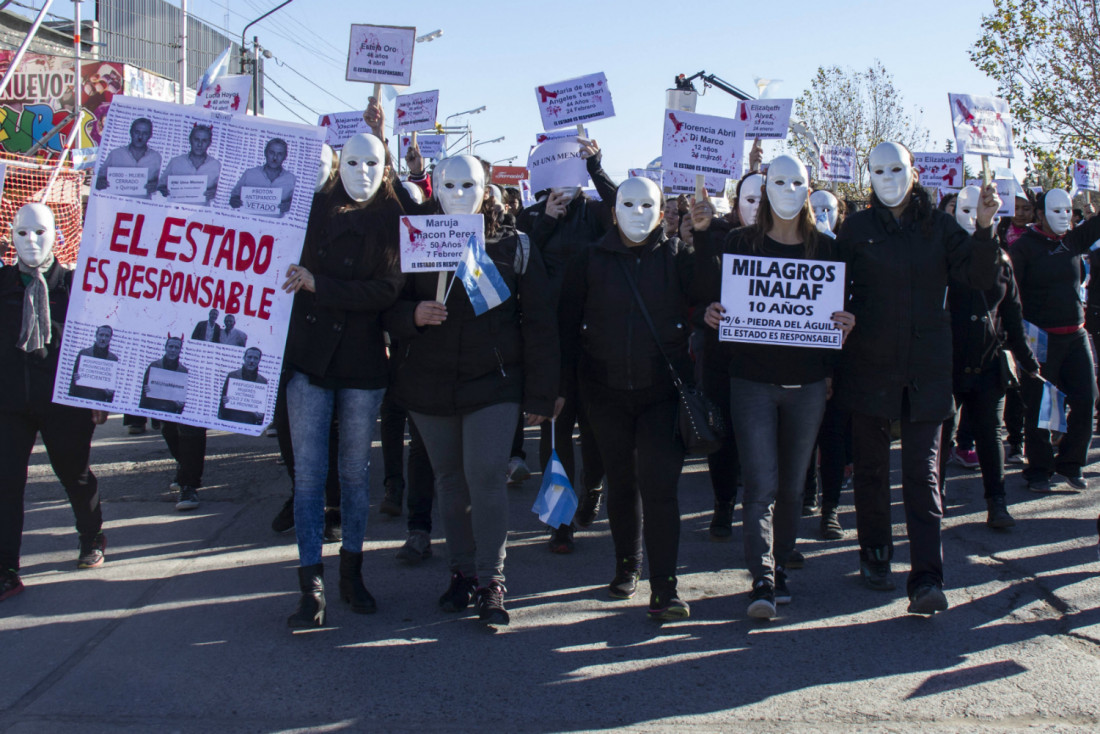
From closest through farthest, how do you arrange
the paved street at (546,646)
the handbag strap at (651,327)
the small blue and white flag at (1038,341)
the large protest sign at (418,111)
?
the paved street at (546,646)
the handbag strap at (651,327)
the small blue and white flag at (1038,341)
the large protest sign at (418,111)

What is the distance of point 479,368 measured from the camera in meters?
4.45

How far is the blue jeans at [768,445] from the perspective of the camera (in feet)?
15.1

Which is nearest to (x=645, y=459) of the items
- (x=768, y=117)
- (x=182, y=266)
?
(x=182, y=266)

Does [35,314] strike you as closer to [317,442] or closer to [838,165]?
[317,442]

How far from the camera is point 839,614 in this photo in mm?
4633

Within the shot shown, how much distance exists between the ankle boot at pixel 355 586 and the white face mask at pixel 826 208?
4022mm

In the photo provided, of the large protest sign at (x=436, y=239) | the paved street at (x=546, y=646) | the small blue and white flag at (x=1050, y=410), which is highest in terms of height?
the large protest sign at (x=436, y=239)

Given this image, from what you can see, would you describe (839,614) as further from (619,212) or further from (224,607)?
(224,607)

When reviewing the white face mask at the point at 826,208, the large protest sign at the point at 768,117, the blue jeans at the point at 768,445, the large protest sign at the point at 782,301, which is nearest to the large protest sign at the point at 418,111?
the large protest sign at the point at 768,117

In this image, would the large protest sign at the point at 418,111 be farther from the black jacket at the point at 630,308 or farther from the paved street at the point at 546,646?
the black jacket at the point at 630,308

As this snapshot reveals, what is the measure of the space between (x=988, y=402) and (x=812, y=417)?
2090mm

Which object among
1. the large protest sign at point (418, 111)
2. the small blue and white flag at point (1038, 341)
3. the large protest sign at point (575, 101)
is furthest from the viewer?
the large protest sign at point (418, 111)

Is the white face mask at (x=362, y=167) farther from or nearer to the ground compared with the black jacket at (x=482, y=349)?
farther from the ground

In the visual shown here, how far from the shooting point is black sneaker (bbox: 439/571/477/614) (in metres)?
4.67
